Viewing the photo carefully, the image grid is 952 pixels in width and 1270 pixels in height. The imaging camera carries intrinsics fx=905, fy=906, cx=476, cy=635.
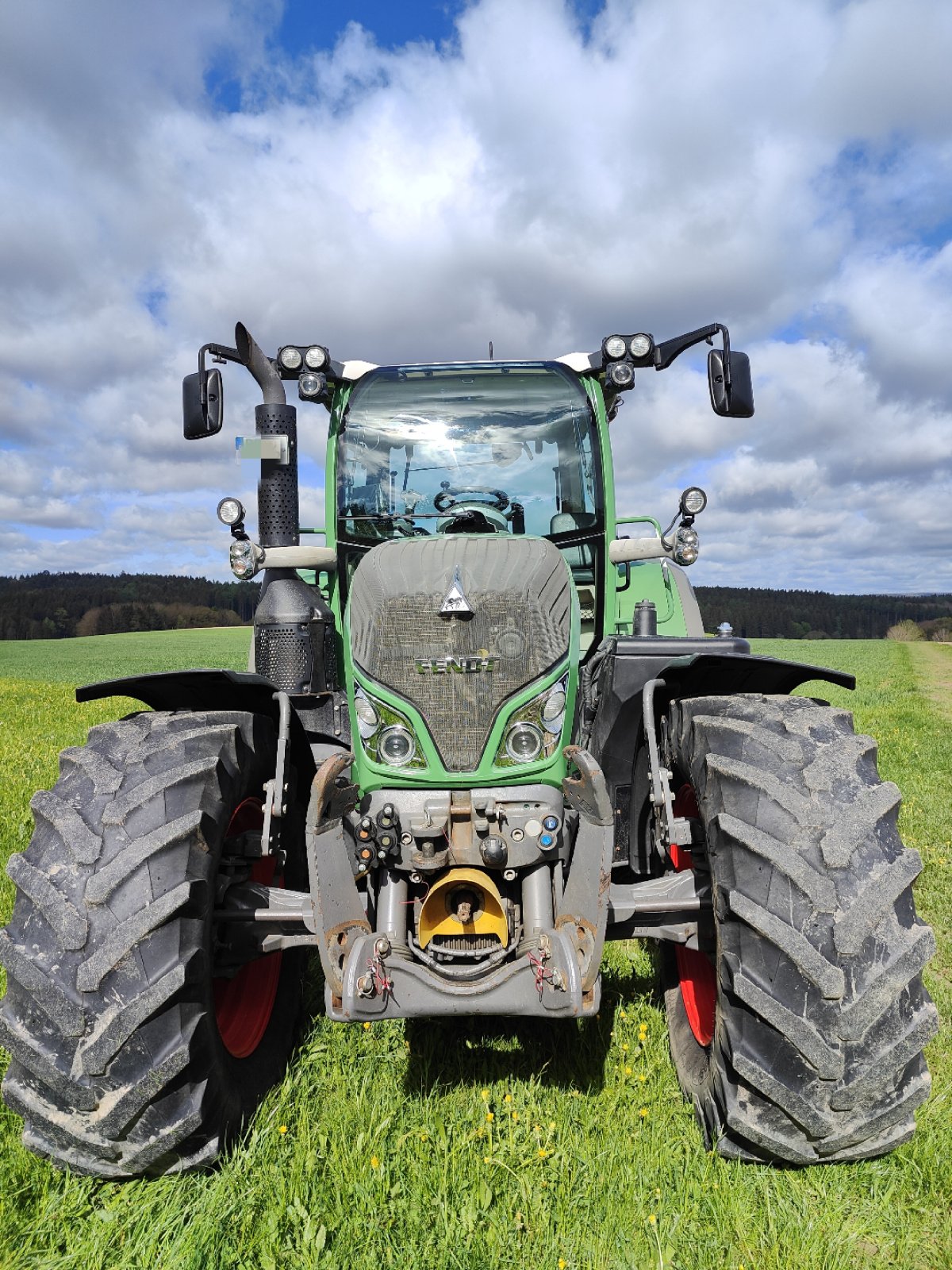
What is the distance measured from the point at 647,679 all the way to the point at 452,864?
1000 mm

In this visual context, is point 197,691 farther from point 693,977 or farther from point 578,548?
→ point 693,977

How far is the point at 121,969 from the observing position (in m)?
2.39

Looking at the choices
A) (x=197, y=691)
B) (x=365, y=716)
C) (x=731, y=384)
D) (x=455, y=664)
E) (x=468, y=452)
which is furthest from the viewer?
(x=468, y=452)

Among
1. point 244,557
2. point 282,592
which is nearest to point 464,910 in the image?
point 282,592

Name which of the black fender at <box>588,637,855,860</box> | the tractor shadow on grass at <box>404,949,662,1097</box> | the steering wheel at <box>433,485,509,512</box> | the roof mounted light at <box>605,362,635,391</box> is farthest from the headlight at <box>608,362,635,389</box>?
the tractor shadow on grass at <box>404,949,662,1097</box>

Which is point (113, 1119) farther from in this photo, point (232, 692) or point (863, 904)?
point (863, 904)

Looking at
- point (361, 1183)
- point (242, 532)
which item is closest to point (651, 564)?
point (242, 532)

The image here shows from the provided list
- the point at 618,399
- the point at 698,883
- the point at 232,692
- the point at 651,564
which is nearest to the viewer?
the point at 698,883

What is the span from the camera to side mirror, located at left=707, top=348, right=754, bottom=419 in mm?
3865

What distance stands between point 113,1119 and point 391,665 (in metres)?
1.47

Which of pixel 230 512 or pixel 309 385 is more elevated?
pixel 309 385

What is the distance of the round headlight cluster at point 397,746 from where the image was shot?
9.62 feet

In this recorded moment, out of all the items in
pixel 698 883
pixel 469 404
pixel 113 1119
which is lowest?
pixel 113 1119

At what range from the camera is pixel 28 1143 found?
249cm
